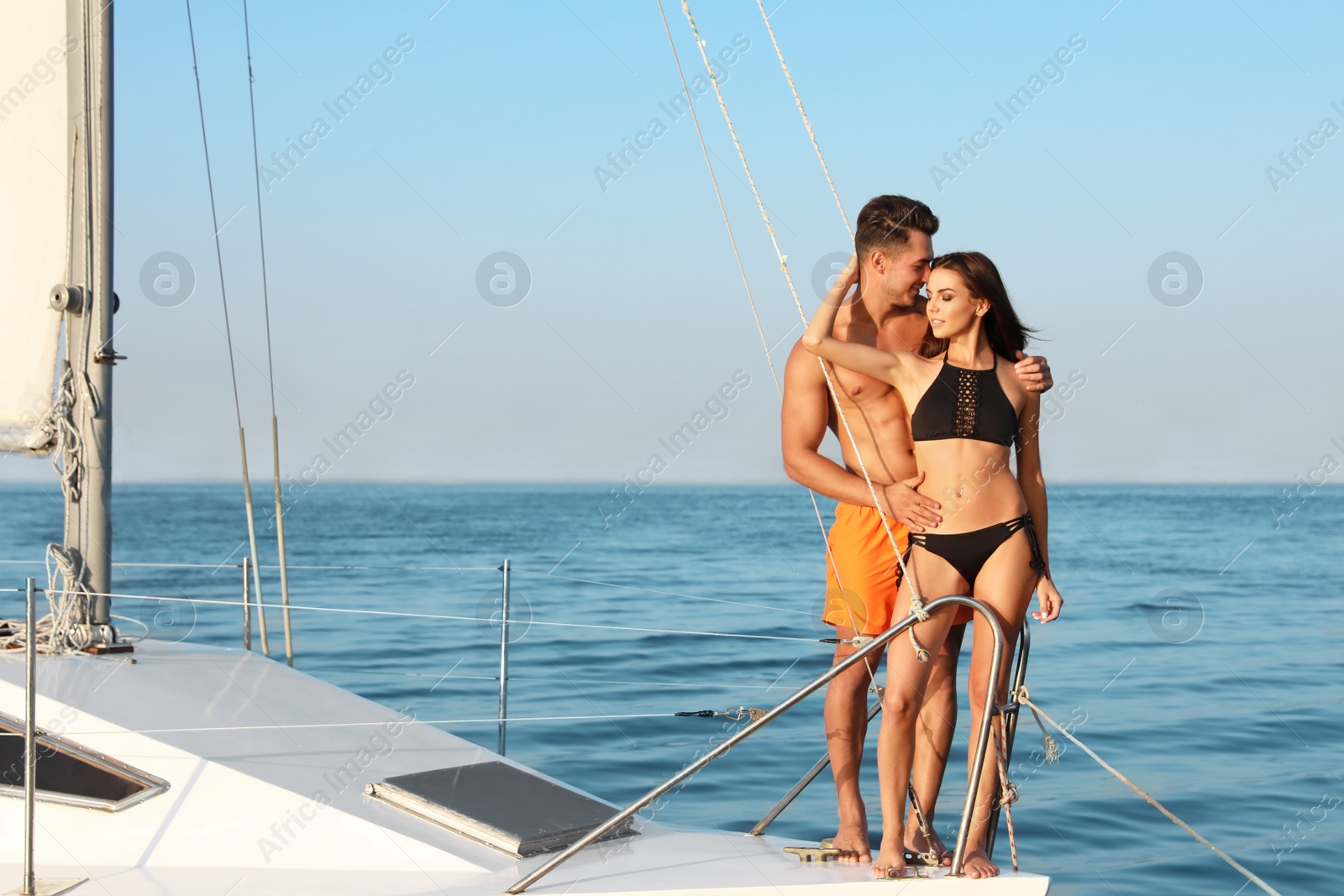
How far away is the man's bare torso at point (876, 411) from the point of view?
3.69 metres

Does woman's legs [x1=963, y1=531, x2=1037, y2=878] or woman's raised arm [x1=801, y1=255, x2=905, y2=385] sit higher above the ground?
woman's raised arm [x1=801, y1=255, x2=905, y2=385]

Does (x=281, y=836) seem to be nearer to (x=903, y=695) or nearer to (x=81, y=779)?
(x=81, y=779)

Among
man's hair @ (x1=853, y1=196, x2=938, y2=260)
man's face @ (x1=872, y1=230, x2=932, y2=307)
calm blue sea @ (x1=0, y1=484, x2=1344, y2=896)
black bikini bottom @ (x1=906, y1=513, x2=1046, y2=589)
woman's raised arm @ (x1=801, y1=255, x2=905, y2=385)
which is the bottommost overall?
calm blue sea @ (x1=0, y1=484, x2=1344, y2=896)

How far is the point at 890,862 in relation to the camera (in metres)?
3.14

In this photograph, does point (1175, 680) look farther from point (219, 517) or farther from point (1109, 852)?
point (219, 517)

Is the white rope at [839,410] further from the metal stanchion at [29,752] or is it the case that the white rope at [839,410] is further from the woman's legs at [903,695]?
the metal stanchion at [29,752]

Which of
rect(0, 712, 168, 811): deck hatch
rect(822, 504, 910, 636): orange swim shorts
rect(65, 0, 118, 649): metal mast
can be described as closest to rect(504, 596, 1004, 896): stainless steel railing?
rect(822, 504, 910, 636): orange swim shorts

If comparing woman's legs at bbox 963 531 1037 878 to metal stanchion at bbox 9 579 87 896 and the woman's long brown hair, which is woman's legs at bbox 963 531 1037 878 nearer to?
the woman's long brown hair

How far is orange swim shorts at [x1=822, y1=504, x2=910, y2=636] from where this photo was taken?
366 cm

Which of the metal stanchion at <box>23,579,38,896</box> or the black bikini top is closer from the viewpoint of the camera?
the metal stanchion at <box>23,579,38,896</box>

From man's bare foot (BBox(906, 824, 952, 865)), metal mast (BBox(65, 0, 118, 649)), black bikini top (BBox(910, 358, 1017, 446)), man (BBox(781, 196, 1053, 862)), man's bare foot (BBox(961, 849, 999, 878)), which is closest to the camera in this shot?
man's bare foot (BBox(961, 849, 999, 878))

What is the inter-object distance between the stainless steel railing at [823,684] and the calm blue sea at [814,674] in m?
0.82

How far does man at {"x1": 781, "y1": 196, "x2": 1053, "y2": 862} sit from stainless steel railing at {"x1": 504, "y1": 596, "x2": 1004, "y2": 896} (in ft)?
1.14

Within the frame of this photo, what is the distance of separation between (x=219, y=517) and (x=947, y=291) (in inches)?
1797
